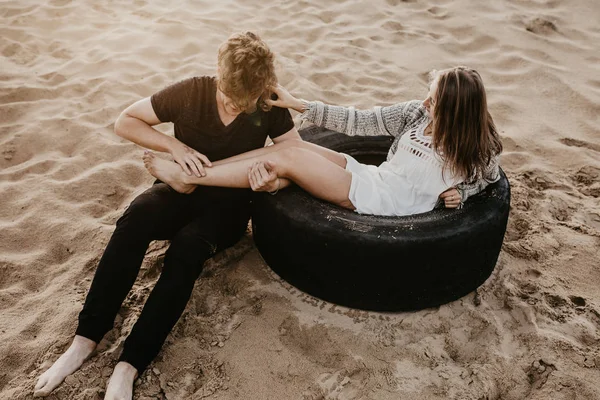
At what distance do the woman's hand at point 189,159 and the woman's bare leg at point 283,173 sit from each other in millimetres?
27

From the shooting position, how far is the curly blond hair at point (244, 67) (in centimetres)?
A: 229

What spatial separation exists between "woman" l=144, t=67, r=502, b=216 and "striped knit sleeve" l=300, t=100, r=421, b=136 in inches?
2.7

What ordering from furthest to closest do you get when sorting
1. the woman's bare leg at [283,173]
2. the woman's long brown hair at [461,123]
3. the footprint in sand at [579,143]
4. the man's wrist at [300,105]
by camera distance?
the footprint in sand at [579,143]
the man's wrist at [300,105]
the woman's bare leg at [283,173]
the woman's long brown hair at [461,123]

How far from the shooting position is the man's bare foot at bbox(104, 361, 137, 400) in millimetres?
2098

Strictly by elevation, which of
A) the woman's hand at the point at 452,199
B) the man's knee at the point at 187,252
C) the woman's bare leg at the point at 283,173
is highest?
the woman's bare leg at the point at 283,173

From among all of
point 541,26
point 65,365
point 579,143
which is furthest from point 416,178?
point 541,26

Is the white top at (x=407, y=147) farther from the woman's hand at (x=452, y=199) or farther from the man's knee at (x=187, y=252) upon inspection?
the man's knee at (x=187, y=252)

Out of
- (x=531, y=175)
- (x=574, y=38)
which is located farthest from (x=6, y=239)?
(x=574, y=38)

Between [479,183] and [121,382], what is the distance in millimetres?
1909

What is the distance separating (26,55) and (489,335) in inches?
173

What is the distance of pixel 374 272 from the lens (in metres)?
2.34

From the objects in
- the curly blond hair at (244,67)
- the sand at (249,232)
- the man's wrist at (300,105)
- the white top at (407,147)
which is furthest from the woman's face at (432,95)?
the sand at (249,232)

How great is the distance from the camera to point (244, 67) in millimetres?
2297

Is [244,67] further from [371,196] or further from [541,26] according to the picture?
[541,26]
